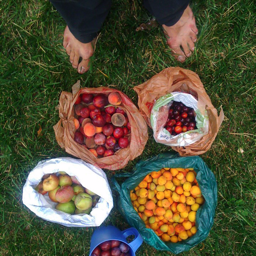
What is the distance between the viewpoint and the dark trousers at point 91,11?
1.39 meters

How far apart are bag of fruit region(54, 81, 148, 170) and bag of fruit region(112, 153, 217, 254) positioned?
231 millimetres

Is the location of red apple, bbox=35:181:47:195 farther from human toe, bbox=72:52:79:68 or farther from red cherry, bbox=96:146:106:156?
human toe, bbox=72:52:79:68

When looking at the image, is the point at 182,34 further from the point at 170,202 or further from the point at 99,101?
the point at 170,202

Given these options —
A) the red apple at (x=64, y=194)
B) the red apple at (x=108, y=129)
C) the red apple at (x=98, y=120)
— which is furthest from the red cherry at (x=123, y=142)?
the red apple at (x=64, y=194)

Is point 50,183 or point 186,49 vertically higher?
point 186,49

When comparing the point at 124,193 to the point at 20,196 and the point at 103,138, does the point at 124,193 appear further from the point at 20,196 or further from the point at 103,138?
the point at 20,196

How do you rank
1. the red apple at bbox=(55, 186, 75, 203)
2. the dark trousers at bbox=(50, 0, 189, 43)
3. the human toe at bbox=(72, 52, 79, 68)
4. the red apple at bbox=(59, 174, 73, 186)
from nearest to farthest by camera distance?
the dark trousers at bbox=(50, 0, 189, 43), the red apple at bbox=(55, 186, 75, 203), the red apple at bbox=(59, 174, 73, 186), the human toe at bbox=(72, 52, 79, 68)

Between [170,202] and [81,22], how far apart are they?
1629mm

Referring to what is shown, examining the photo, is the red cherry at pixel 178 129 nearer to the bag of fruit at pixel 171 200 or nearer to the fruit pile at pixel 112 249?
the bag of fruit at pixel 171 200

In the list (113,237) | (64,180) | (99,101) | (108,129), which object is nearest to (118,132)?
(108,129)

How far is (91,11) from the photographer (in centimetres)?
152

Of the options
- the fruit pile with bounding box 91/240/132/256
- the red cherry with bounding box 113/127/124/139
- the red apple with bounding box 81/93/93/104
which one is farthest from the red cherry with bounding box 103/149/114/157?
the fruit pile with bounding box 91/240/132/256

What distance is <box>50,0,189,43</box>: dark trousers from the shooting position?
1392 mm

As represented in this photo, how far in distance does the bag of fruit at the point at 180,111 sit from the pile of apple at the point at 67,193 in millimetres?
754
